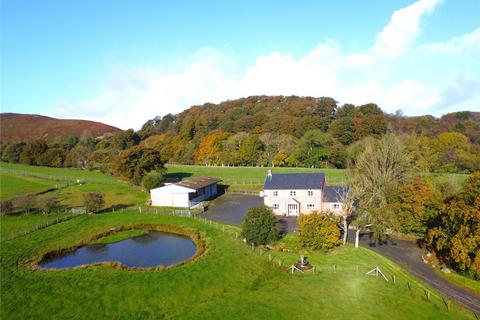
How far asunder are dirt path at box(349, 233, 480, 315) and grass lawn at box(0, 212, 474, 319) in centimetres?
117

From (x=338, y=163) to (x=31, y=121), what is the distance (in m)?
132

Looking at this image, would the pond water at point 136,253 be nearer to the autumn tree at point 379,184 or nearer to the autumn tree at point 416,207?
the autumn tree at point 379,184

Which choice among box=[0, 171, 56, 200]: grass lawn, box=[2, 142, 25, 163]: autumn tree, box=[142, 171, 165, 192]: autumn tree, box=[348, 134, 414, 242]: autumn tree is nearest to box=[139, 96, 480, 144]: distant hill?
box=[348, 134, 414, 242]: autumn tree

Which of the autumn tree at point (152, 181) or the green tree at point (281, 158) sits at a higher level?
the green tree at point (281, 158)

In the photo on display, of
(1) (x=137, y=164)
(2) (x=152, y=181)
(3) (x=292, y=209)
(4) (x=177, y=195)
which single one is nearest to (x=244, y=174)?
(1) (x=137, y=164)

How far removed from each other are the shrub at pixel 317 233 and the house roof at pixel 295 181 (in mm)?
11817

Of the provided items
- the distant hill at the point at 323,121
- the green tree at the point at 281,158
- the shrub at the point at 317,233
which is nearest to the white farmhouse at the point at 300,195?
the shrub at the point at 317,233

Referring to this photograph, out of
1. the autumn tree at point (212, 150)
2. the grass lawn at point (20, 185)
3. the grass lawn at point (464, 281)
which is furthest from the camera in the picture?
the autumn tree at point (212, 150)

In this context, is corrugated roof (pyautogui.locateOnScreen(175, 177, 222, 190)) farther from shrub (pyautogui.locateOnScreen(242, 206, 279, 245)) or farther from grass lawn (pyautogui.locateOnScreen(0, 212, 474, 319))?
grass lawn (pyautogui.locateOnScreen(0, 212, 474, 319))

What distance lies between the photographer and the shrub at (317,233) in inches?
1107

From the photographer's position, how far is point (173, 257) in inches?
1098

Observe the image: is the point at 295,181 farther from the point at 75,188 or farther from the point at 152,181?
the point at 75,188

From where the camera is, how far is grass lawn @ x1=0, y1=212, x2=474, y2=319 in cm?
1858

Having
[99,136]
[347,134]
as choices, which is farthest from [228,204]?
[99,136]
